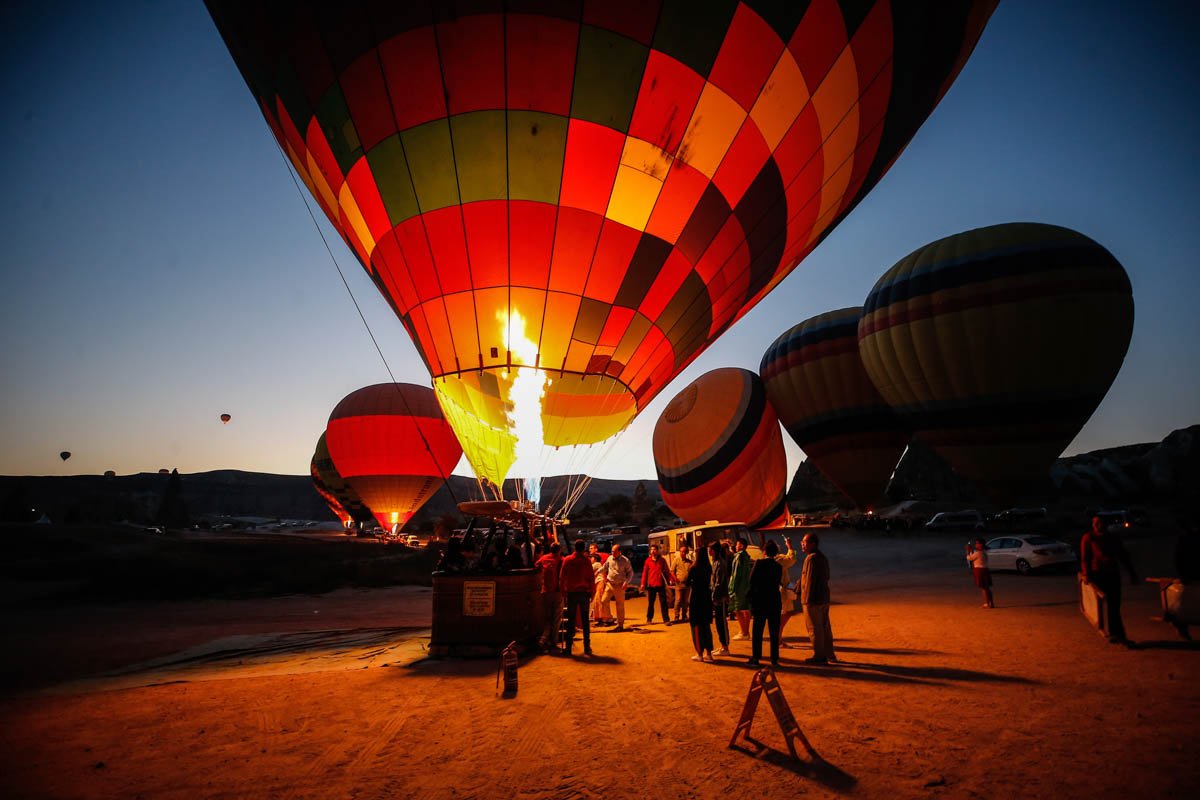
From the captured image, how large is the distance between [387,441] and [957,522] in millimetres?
30677

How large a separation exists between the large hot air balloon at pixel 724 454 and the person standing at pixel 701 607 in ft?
41.0

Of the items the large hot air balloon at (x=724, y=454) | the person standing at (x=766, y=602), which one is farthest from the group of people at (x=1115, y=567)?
the large hot air balloon at (x=724, y=454)

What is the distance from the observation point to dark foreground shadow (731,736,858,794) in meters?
3.01

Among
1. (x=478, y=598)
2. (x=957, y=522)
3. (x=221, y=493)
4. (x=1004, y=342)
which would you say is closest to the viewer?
(x=478, y=598)

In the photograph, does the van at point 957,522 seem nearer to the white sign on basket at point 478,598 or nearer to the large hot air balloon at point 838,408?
the large hot air balloon at point 838,408

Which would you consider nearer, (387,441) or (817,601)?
(817,601)

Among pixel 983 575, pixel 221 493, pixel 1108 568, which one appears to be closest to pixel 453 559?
pixel 1108 568

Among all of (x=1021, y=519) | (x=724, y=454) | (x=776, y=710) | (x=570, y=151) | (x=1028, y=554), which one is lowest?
(x=1028, y=554)

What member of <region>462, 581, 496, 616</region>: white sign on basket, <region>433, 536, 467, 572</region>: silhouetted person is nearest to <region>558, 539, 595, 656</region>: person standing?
<region>462, 581, 496, 616</region>: white sign on basket

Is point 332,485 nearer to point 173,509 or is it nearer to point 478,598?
point 478,598

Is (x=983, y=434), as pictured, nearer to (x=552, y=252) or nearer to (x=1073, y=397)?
(x=1073, y=397)

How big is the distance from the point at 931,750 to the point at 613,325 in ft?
18.4

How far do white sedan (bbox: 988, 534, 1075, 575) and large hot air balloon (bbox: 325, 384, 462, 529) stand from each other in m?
23.1

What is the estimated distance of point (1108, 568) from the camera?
6168 millimetres
